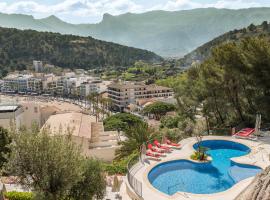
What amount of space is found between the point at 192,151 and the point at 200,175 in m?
3.21

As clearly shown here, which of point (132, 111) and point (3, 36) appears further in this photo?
point (3, 36)

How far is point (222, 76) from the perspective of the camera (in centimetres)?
2569

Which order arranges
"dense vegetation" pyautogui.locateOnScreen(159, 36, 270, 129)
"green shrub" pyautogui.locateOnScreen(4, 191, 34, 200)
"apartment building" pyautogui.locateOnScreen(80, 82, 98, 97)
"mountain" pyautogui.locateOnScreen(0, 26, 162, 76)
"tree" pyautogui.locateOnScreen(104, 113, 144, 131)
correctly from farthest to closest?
"mountain" pyautogui.locateOnScreen(0, 26, 162, 76)
"apartment building" pyautogui.locateOnScreen(80, 82, 98, 97)
"tree" pyautogui.locateOnScreen(104, 113, 144, 131)
"dense vegetation" pyautogui.locateOnScreen(159, 36, 270, 129)
"green shrub" pyautogui.locateOnScreen(4, 191, 34, 200)

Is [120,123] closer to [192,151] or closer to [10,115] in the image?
[10,115]

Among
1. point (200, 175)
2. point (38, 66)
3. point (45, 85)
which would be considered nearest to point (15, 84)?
point (45, 85)

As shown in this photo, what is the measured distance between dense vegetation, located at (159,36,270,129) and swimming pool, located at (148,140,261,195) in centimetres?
610

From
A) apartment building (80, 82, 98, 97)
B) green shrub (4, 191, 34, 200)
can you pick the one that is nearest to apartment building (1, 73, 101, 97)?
apartment building (80, 82, 98, 97)

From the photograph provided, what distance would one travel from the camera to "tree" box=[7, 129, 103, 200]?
35.3 ft

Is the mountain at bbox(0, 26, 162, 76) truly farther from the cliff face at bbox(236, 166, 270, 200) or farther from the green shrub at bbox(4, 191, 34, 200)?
the cliff face at bbox(236, 166, 270, 200)

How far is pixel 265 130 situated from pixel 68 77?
327ft

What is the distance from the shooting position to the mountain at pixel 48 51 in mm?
159875

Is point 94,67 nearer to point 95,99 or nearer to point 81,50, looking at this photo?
point 81,50

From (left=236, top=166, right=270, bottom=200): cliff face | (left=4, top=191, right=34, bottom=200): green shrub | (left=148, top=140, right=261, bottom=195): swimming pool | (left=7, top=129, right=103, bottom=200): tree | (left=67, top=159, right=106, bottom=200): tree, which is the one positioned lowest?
(left=148, top=140, right=261, bottom=195): swimming pool

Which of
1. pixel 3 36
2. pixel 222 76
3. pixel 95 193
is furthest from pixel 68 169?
pixel 3 36
